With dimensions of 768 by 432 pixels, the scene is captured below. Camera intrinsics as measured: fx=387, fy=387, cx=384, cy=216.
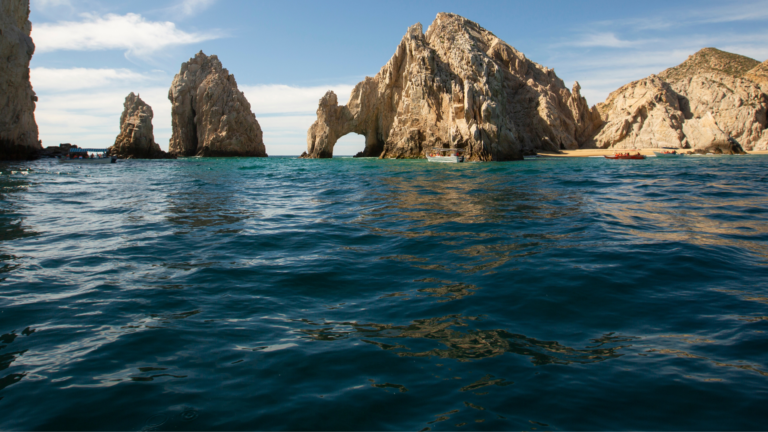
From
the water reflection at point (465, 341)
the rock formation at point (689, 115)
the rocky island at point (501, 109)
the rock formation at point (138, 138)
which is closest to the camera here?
the water reflection at point (465, 341)

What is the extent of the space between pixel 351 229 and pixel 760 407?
7.81 meters

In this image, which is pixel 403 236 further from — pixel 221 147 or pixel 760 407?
pixel 221 147

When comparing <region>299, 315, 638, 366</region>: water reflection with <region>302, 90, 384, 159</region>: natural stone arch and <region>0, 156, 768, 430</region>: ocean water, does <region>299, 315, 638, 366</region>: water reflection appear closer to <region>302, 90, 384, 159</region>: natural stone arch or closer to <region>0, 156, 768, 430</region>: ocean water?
<region>0, 156, 768, 430</region>: ocean water

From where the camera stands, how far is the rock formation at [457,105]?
5762 cm

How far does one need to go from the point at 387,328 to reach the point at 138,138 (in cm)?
9432

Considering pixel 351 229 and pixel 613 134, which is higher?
pixel 613 134

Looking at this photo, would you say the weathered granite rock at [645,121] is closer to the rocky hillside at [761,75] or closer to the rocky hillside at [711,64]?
the rocky hillside at [761,75]

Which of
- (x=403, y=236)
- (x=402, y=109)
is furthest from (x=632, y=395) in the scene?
(x=402, y=109)

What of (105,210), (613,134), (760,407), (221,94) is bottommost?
(760,407)

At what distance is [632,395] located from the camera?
3062mm

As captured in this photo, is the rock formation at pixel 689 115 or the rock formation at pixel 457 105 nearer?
the rock formation at pixel 457 105

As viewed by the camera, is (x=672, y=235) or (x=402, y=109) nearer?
(x=672, y=235)

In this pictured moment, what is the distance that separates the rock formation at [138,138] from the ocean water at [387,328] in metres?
85.4

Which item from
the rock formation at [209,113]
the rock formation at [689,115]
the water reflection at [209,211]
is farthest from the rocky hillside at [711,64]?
the water reflection at [209,211]
